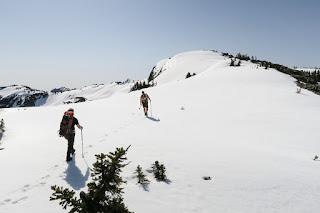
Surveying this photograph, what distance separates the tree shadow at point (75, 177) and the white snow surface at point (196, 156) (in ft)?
0.10

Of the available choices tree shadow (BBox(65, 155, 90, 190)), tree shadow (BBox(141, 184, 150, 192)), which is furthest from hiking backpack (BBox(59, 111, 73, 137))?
tree shadow (BBox(141, 184, 150, 192))

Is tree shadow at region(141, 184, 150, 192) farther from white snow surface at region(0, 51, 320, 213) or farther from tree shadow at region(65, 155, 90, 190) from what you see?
tree shadow at region(65, 155, 90, 190)

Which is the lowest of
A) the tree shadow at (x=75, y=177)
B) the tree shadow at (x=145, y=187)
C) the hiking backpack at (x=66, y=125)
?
the tree shadow at (x=75, y=177)

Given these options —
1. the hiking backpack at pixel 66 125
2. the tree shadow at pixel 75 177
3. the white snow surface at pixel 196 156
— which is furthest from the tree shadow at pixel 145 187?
the hiking backpack at pixel 66 125

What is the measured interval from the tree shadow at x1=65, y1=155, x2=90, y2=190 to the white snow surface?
3cm

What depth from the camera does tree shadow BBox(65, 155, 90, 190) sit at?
5.68 meters

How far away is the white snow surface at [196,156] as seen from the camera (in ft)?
16.1

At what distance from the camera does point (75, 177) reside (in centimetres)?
618

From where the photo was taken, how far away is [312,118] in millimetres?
12836

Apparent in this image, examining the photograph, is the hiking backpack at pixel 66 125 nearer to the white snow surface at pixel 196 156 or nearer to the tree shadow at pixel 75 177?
the white snow surface at pixel 196 156

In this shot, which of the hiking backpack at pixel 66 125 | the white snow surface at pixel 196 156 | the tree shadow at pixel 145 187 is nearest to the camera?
the white snow surface at pixel 196 156

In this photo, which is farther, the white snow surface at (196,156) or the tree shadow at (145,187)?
the tree shadow at (145,187)

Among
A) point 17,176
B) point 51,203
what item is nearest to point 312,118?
point 51,203

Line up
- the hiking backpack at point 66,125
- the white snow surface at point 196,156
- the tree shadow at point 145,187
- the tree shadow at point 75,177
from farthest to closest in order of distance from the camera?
1. the hiking backpack at point 66,125
2. the tree shadow at point 75,177
3. the tree shadow at point 145,187
4. the white snow surface at point 196,156
